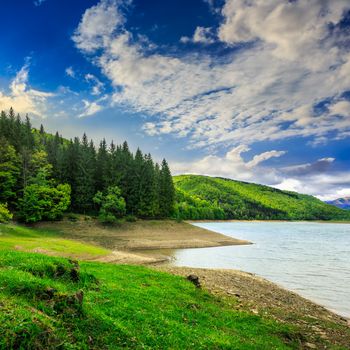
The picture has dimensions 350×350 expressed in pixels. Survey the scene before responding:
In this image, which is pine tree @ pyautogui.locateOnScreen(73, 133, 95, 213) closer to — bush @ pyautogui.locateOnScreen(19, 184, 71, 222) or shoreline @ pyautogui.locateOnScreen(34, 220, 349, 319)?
bush @ pyautogui.locateOnScreen(19, 184, 71, 222)

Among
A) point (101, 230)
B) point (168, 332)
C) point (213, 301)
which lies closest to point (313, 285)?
point (213, 301)

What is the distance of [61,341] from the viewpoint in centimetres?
728

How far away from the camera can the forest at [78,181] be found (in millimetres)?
56031

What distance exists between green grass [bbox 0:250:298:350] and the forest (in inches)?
1679

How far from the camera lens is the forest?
184 feet

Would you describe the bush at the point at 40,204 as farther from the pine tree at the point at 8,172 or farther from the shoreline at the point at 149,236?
the pine tree at the point at 8,172

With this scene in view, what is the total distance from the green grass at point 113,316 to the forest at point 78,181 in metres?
42.6

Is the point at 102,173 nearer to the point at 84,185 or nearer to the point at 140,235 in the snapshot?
the point at 84,185

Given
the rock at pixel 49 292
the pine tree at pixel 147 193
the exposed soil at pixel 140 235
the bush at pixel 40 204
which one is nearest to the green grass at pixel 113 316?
the rock at pixel 49 292

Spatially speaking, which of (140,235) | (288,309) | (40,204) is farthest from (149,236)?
(288,309)

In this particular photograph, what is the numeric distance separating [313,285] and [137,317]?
21377 mm

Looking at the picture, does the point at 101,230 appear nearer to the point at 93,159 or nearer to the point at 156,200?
the point at 156,200

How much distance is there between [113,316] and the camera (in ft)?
33.9

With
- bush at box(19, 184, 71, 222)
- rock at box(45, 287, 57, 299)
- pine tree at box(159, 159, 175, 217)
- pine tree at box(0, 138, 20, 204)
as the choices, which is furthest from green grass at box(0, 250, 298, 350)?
pine tree at box(159, 159, 175, 217)
